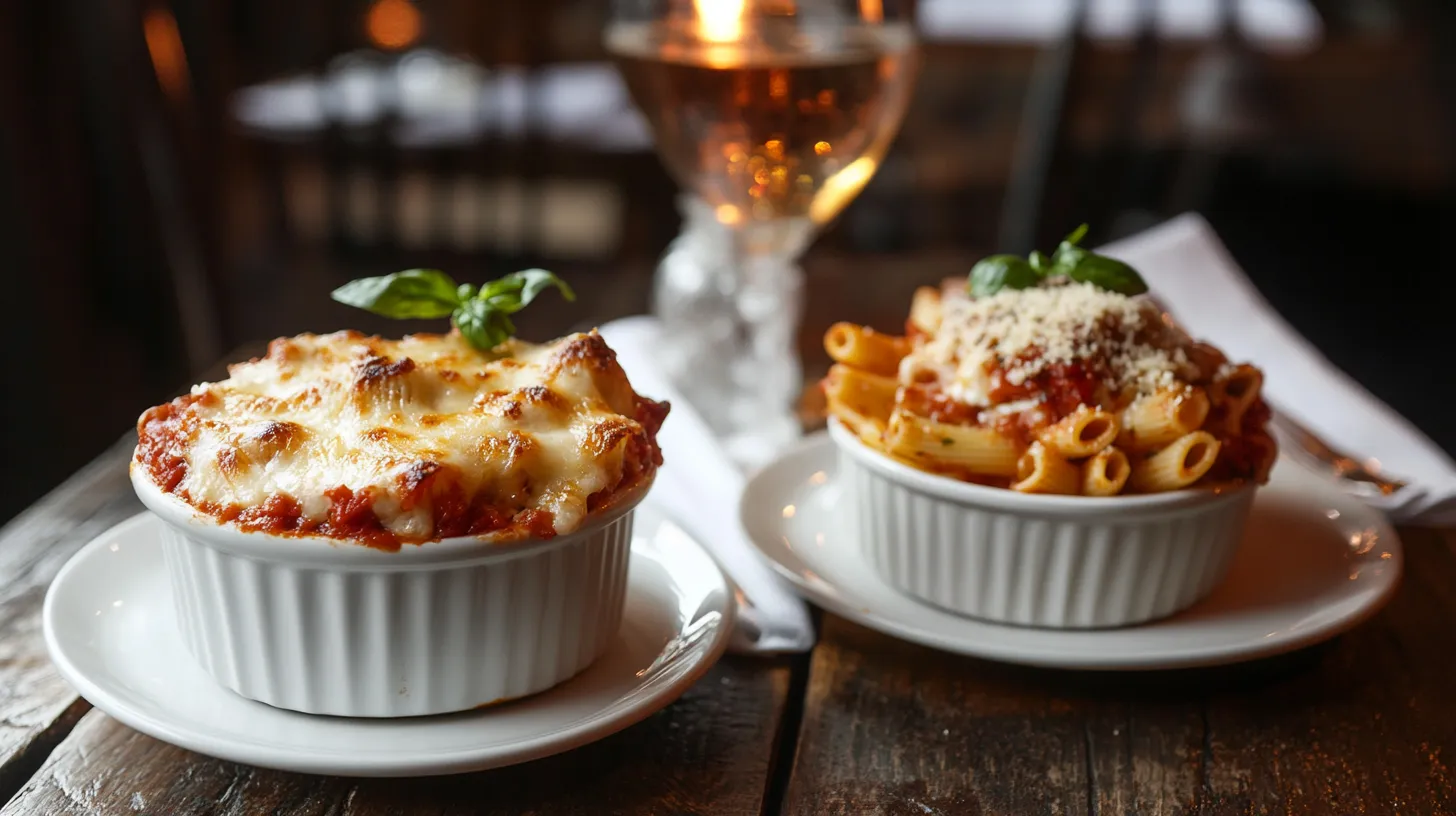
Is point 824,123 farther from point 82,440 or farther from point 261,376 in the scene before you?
point 82,440

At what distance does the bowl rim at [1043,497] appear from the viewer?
3.73 feet

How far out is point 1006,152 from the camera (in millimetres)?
4676

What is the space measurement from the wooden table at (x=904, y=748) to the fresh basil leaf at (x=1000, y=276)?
37 centimetres

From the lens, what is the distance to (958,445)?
1.20 m

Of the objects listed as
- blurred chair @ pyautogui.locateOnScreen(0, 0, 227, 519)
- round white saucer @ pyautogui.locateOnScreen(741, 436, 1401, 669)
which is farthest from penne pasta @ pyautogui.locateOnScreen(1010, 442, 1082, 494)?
blurred chair @ pyautogui.locateOnScreen(0, 0, 227, 519)

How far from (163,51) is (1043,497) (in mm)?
2058

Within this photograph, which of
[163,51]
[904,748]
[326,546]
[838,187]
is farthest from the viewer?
[163,51]

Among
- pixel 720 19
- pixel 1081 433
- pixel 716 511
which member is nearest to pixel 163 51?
pixel 720 19

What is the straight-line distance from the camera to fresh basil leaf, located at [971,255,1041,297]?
132 centimetres

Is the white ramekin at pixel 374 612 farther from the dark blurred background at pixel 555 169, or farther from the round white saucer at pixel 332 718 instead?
the dark blurred background at pixel 555 169

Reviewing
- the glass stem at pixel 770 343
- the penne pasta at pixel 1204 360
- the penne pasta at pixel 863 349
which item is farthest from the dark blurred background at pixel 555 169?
the penne pasta at pixel 1204 360

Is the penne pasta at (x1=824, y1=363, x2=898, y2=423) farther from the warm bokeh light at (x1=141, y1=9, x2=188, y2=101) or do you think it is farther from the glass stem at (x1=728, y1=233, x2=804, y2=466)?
the warm bokeh light at (x1=141, y1=9, x2=188, y2=101)

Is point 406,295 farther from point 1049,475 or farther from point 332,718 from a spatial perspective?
point 1049,475

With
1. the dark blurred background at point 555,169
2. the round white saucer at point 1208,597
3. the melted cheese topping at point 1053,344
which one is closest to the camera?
the round white saucer at point 1208,597
